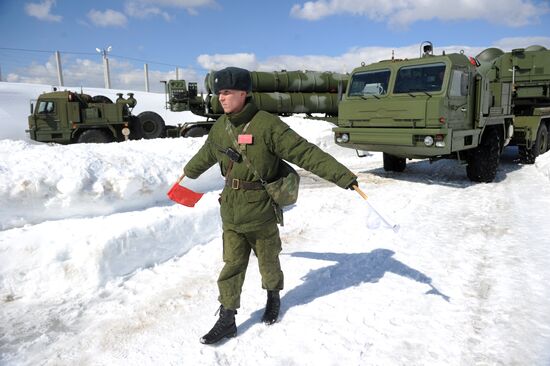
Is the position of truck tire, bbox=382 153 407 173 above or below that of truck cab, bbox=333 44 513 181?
below

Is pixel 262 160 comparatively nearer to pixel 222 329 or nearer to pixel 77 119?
pixel 222 329

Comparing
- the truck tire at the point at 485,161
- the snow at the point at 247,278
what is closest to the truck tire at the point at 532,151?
the truck tire at the point at 485,161

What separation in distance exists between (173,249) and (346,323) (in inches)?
85.5

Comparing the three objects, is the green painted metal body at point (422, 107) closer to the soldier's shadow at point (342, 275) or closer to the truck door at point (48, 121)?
the soldier's shadow at point (342, 275)

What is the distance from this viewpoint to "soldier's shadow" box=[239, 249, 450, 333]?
3176 millimetres

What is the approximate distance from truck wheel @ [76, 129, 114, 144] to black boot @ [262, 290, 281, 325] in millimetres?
11269

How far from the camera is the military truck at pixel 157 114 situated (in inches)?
468

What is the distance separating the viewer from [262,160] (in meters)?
2.50

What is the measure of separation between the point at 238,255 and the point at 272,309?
0.52 m

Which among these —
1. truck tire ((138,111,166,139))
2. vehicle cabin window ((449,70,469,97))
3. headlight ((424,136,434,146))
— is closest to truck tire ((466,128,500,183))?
vehicle cabin window ((449,70,469,97))

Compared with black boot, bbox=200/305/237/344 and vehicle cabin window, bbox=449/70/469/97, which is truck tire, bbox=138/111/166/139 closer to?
vehicle cabin window, bbox=449/70/469/97

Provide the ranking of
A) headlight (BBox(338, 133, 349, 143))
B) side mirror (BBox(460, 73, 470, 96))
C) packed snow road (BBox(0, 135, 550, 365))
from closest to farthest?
packed snow road (BBox(0, 135, 550, 365))
side mirror (BBox(460, 73, 470, 96))
headlight (BBox(338, 133, 349, 143))

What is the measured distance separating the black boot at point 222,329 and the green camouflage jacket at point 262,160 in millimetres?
582

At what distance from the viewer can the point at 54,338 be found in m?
2.68
